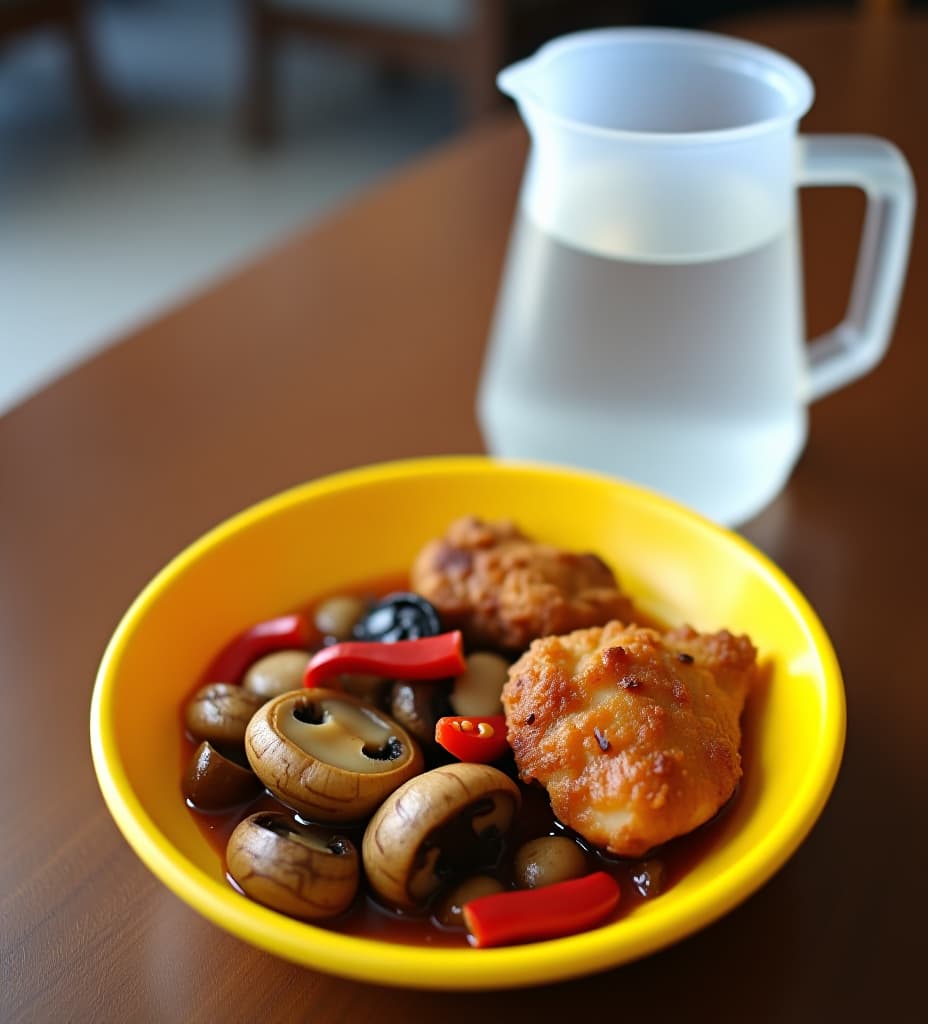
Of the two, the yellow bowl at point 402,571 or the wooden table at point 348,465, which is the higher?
the yellow bowl at point 402,571

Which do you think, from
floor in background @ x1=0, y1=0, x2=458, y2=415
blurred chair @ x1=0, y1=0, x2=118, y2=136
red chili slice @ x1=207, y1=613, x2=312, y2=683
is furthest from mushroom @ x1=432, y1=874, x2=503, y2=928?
blurred chair @ x1=0, y1=0, x2=118, y2=136

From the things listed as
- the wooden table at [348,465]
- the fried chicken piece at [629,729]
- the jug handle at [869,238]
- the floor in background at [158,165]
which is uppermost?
the jug handle at [869,238]

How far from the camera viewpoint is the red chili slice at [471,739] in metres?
0.67

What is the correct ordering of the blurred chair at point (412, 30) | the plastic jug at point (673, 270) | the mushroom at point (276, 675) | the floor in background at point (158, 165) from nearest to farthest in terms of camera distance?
1. the mushroom at point (276, 675)
2. the plastic jug at point (673, 270)
3. the floor in background at point (158, 165)
4. the blurred chair at point (412, 30)

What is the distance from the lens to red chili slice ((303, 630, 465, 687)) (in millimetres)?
734

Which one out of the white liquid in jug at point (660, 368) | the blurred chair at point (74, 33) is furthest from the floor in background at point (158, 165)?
the white liquid in jug at point (660, 368)

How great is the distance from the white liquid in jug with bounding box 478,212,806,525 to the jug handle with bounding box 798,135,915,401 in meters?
0.05

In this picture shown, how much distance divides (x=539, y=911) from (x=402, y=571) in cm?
35

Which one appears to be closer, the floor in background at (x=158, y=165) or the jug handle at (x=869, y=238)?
the jug handle at (x=869, y=238)

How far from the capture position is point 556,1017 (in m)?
0.60

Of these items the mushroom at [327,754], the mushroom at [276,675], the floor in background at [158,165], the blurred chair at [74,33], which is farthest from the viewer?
the blurred chair at [74,33]

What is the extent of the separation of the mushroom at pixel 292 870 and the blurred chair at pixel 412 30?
8.56 feet

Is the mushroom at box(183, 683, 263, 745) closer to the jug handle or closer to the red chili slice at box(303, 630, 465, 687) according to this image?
the red chili slice at box(303, 630, 465, 687)

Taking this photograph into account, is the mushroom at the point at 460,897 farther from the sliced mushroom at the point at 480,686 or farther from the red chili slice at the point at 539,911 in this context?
the sliced mushroom at the point at 480,686
